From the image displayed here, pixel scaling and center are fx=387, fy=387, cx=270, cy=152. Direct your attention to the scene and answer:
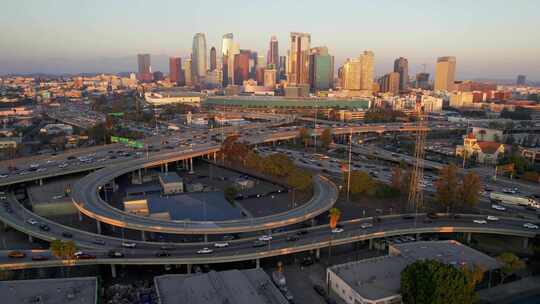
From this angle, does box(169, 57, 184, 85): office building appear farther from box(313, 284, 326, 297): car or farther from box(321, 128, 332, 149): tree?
box(313, 284, 326, 297): car

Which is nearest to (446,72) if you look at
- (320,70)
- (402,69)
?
(402,69)

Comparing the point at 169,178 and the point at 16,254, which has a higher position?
the point at 169,178

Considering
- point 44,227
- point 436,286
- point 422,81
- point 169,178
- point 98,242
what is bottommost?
point 98,242

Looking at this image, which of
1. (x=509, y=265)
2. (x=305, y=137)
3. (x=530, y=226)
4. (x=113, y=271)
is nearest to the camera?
(x=509, y=265)

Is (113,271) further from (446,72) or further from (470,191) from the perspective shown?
(446,72)

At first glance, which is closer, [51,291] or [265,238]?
[51,291]

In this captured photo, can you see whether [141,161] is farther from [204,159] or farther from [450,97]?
[450,97]

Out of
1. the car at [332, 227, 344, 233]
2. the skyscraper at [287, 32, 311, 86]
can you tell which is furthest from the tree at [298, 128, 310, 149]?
the skyscraper at [287, 32, 311, 86]
